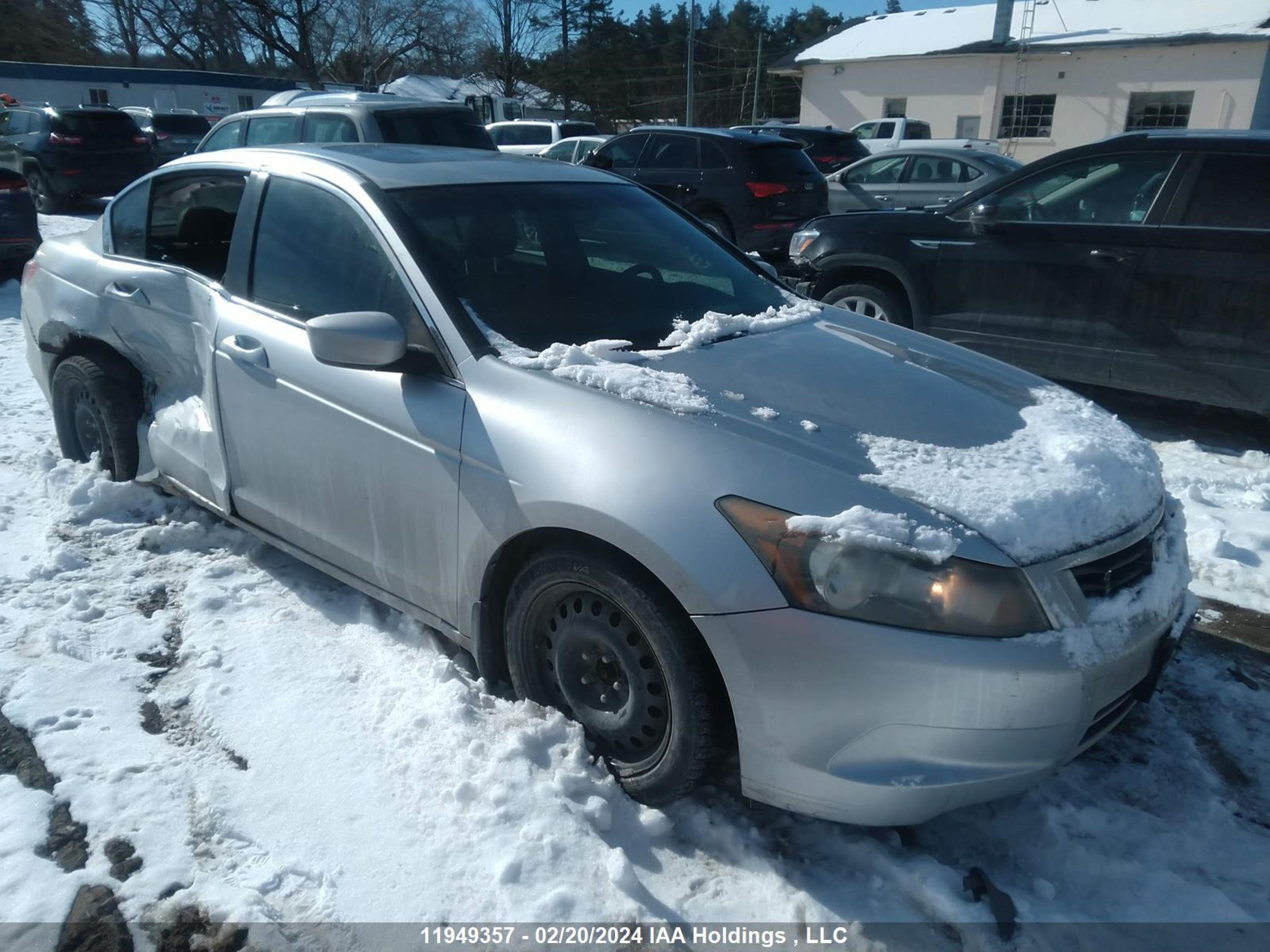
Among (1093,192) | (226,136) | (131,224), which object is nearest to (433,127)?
(226,136)

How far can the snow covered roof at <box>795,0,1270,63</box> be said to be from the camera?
25453 millimetres

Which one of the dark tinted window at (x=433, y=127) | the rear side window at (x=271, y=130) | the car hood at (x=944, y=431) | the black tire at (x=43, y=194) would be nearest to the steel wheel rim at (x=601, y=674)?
the car hood at (x=944, y=431)

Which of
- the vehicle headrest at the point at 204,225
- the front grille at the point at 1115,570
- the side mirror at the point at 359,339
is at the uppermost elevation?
the vehicle headrest at the point at 204,225

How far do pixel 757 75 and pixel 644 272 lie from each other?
148ft

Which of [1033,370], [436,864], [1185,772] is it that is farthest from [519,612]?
[1033,370]

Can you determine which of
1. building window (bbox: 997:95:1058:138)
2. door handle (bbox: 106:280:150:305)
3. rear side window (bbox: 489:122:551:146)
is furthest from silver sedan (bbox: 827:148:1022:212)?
building window (bbox: 997:95:1058:138)

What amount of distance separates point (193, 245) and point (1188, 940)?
160 inches

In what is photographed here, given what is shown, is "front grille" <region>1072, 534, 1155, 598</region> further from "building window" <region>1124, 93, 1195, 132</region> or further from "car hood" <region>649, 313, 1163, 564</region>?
"building window" <region>1124, 93, 1195, 132</region>

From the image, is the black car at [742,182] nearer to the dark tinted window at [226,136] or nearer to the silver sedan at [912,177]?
the silver sedan at [912,177]

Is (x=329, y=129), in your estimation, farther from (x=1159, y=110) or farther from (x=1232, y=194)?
(x=1159, y=110)

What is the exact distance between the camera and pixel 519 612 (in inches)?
105

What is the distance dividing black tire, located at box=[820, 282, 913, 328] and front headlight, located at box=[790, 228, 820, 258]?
1.23ft

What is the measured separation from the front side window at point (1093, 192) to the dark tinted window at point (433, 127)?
5.31 meters

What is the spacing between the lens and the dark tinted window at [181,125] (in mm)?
22781
